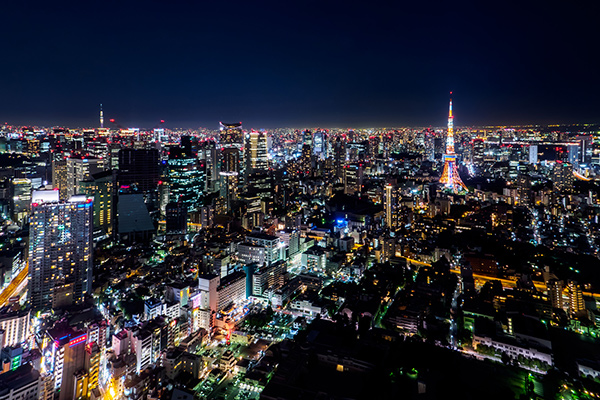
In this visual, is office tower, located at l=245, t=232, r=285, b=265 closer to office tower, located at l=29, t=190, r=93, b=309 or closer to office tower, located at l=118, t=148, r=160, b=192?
office tower, located at l=29, t=190, r=93, b=309

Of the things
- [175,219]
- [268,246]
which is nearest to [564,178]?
[268,246]

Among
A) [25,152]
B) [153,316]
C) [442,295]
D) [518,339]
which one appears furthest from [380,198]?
[25,152]

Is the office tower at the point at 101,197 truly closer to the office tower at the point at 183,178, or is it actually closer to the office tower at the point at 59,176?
the office tower at the point at 59,176

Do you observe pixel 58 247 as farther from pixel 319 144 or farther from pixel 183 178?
pixel 319 144

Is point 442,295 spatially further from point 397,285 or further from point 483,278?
point 483,278

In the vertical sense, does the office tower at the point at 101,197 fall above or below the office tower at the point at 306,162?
below

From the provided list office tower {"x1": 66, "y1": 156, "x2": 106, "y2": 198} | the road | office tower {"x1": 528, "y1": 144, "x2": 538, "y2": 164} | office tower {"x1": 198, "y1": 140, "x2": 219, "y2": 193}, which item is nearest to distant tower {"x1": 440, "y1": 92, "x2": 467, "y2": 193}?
office tower {"x1": 528, "y1": 144, "x2": 538, "y2": 164}

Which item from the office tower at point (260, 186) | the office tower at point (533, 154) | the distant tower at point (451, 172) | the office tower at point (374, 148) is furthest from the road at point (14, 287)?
the office tower at point (533, 154)
